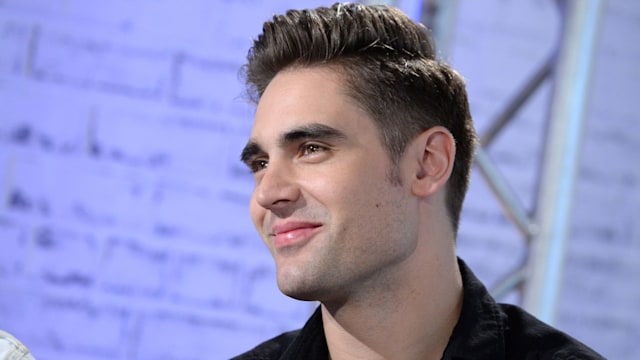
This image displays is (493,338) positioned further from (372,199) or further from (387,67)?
(387,67)

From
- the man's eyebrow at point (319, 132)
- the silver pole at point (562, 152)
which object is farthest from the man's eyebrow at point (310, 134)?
the silver pole at point (562, 152)

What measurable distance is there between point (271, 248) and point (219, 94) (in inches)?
38.4

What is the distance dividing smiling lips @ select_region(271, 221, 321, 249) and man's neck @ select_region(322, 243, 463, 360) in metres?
0.11

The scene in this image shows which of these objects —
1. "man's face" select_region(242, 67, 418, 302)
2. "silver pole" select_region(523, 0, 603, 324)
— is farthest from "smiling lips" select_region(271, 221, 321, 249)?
"silver pole" select_region(523, 0, 603, 324)

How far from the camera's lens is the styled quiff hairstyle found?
141 cm

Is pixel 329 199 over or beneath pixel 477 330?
over

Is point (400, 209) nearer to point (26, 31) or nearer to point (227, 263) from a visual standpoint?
point (227, 263)

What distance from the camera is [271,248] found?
1394 millimetres

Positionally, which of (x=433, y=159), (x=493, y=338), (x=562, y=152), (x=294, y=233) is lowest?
(x=493, y=338)

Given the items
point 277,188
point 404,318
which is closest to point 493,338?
point 404,318

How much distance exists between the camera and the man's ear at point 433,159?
4.61 feet

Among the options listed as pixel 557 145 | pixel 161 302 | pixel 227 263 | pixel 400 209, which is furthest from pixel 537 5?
pixel 400 209

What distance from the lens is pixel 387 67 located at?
1446mm

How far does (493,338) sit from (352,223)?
261mm
